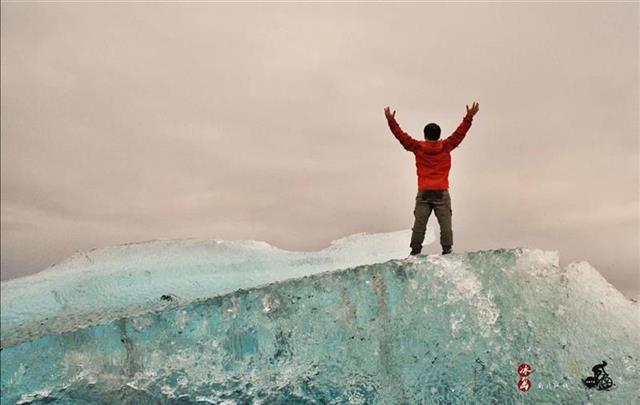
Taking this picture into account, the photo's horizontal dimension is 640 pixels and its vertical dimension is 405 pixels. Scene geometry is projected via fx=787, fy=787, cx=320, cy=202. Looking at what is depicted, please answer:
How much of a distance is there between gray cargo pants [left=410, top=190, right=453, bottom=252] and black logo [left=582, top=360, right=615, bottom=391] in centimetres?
220

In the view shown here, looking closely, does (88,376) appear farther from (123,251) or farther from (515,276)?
(515,276)

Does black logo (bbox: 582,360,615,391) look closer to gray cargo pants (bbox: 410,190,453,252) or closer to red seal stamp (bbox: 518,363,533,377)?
red seal stamp (bbox: 518,363,533,377)

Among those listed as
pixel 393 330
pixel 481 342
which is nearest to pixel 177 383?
pixel 393 330

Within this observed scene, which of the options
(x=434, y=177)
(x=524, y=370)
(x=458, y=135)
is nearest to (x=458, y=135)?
(x=458, y=135)

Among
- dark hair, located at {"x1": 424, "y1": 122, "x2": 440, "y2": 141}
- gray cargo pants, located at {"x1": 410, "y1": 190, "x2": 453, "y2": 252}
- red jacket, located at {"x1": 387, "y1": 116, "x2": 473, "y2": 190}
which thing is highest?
dark hair, located at {"x1": 424, "y1": 122, "x2": 440, "y2": 141}

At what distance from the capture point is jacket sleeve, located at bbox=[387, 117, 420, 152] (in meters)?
9.68

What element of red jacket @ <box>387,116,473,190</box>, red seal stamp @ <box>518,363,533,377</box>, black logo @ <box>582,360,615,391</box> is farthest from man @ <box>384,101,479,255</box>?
black logo @ <box>582,360,615,391</box>

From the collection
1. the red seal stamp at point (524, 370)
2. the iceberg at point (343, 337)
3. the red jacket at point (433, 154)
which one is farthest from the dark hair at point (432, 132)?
the red seal stamp at point (524, 370)

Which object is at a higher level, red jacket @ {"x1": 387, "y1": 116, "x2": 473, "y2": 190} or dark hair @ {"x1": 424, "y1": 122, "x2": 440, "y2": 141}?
dark hair @ {"x1": 424, "y1": 122, "x2": 440, "y2": 141}

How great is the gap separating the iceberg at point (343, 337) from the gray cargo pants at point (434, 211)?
0.90 m

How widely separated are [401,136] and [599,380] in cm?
362

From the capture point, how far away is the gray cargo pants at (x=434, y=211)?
9.62m

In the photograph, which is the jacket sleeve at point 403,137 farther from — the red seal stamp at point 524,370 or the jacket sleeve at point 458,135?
the red seal stamp at point 524,370

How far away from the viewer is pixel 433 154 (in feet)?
31.7
